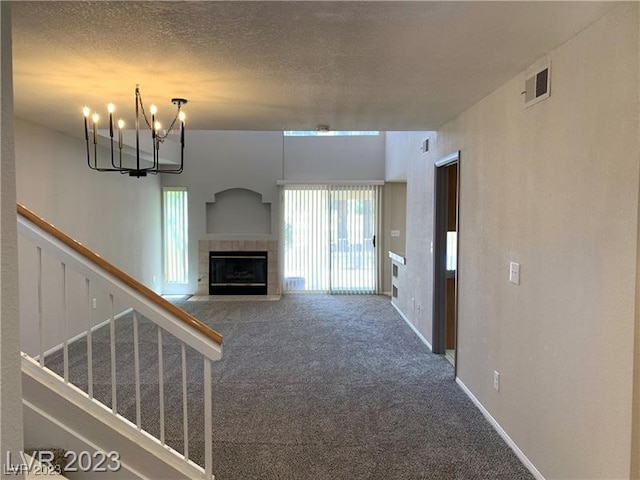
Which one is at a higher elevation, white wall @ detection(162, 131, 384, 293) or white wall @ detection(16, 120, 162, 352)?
white wall @ detection(162, 131, 384, 293)

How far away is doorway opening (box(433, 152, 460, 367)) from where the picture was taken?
178 inches

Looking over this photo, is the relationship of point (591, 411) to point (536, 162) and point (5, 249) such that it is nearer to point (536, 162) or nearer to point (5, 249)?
point (536, 162)

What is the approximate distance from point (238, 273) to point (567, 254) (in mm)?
6669

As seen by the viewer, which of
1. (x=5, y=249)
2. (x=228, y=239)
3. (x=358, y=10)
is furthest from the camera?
(x=228, y=239)

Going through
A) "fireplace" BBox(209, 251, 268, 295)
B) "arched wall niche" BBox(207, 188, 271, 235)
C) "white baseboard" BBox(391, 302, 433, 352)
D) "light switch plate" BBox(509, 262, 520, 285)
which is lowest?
"white baseboard" BBox(391, 302, 433, 352)

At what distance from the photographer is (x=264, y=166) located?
814 cm

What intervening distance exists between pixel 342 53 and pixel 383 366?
2994mm

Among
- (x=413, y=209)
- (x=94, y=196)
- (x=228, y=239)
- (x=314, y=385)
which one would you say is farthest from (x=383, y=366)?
(x=228, y=239)

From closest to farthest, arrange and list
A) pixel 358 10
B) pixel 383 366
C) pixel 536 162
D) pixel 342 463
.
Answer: pixel 358 10
pixel 536 162
pixel 342 463
pixel 383 366

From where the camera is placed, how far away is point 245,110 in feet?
11.8

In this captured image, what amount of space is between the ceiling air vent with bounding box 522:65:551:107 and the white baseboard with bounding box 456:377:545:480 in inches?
79.7

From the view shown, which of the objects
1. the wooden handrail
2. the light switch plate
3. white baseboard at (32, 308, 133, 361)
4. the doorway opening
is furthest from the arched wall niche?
the wooden handrail

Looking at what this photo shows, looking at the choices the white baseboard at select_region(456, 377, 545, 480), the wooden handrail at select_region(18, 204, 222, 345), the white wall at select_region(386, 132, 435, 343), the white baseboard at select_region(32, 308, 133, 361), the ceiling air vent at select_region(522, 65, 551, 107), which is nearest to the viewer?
the wooden handrail at select_region(18, 204, 222, 345)

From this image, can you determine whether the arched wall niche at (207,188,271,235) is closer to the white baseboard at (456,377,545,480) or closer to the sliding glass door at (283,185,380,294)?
the sliding glass door at (283,185,380,294)
